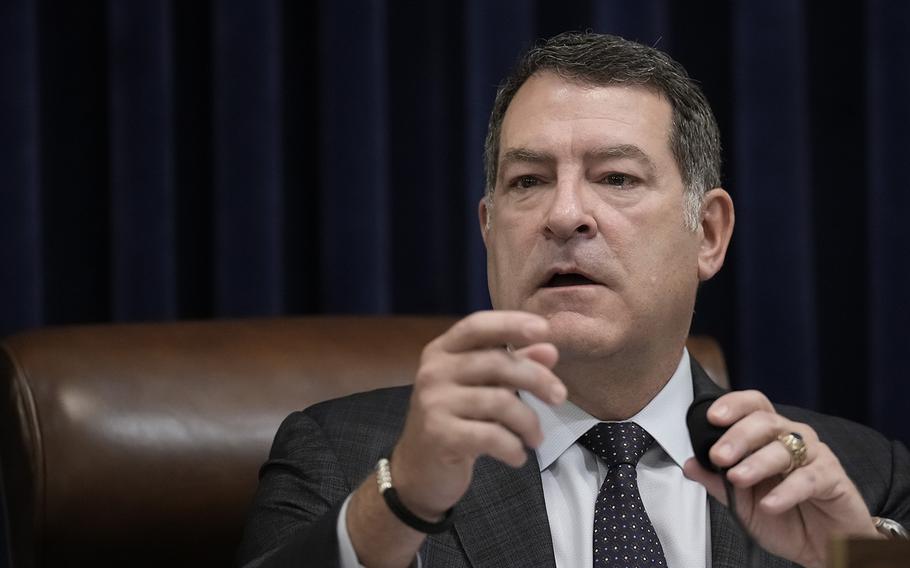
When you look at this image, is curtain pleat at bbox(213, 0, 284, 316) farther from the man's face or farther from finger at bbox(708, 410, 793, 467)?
finger at bbox(708, 410, 793, 467)

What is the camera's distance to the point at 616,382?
1.67 metres

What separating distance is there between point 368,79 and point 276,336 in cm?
63

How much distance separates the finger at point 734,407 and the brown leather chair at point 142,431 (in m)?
0.67

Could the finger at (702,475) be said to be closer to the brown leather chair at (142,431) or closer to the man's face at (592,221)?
the man's face at (592,221)

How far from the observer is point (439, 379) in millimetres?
1149

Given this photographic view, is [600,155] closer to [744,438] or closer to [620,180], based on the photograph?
[620,180]

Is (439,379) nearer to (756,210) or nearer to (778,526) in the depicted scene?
(778,526)

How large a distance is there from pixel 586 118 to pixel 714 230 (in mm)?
304

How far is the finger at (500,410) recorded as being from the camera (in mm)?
1105

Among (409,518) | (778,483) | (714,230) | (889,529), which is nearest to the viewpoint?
(409,518)

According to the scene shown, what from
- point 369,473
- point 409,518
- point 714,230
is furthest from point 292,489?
point 714,230

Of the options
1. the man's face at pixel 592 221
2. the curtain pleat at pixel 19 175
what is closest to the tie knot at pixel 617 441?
the man's face at pixel 592 221

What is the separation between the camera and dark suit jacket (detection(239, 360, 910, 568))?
152cm

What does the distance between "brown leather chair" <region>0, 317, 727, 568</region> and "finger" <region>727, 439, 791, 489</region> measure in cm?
69
